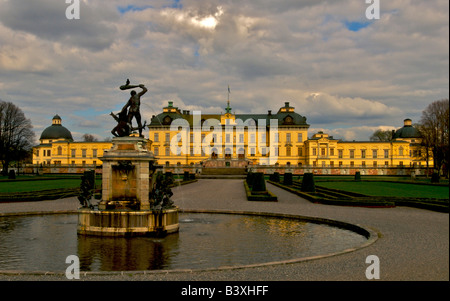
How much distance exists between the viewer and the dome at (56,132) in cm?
9256

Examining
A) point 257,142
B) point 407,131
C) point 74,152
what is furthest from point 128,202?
point 407,131

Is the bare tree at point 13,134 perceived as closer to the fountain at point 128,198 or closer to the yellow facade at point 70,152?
the yellow facade at point 70,152

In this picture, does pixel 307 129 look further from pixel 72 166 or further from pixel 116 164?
pixel 116 164

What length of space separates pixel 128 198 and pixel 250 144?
238ft

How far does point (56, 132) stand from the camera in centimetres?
9281

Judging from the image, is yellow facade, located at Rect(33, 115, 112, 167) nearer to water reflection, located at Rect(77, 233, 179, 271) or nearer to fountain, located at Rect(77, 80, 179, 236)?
fountain, located at Rect(77, 80, 179, 236)

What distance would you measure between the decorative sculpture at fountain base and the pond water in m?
0.39

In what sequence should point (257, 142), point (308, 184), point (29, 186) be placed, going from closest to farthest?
point (308, 184), point (29, 186), point (257, 142)

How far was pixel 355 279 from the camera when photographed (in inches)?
275

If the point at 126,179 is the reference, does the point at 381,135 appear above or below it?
above

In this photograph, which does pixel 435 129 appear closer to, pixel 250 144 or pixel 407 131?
pixel 407 131

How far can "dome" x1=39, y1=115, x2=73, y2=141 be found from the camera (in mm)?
92562
